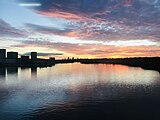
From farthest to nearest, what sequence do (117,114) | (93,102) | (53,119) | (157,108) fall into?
1. (93,102)
2. (157,108)
3. (117,114)
4. (53,119)

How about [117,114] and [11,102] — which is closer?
[117,114]

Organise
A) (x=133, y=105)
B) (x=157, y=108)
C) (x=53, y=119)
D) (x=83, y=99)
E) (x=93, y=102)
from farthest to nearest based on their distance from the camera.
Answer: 1. (x=83, y=99)
2. (x=93, y=102)
3. (x=133, y=105)
4. (x=157, y=108)
5. (x=53, y=119)

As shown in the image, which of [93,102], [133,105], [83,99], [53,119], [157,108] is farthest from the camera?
[83,99]

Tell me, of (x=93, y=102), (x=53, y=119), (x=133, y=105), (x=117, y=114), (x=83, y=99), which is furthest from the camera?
(x=83, y=99)

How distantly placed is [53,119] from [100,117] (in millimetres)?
5010

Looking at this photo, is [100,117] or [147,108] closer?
[100,117]

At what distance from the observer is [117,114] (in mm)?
27609

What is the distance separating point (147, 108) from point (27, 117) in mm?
14644

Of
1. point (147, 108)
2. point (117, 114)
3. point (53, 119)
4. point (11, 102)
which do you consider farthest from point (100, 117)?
point (11, 102)

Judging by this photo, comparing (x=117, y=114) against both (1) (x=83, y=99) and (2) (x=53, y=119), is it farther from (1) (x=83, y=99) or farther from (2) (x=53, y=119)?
(1) (x=83, y=99)

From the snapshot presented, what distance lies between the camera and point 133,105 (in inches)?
1280

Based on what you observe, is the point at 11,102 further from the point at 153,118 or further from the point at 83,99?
the point at 153,118

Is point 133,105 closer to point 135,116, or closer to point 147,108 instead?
point 147,108

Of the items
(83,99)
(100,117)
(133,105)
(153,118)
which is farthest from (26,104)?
(153,118)
